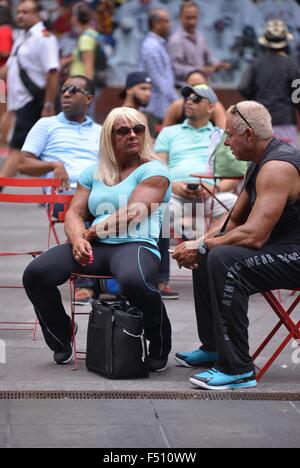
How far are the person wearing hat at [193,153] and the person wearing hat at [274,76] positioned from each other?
186 centimetres

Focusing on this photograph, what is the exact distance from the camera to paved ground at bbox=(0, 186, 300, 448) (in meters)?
5.30

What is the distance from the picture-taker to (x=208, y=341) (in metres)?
6.71

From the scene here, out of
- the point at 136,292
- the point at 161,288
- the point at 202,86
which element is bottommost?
the point at 161,288

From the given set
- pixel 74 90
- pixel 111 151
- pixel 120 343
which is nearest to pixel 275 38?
pixel 74 90

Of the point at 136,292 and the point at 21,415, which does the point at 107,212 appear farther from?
the point at 21,415

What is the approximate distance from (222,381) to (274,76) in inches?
219

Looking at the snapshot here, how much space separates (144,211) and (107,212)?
0.91 ft

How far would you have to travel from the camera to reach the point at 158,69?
1269cm

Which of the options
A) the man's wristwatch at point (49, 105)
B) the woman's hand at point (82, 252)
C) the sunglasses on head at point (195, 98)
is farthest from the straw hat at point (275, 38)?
the woman's hand at point (82, 252)

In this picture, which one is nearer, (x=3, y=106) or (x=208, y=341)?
(x=208, y=341)

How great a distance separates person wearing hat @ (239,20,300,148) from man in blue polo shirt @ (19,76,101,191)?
9.21 ft

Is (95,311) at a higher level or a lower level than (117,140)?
lower

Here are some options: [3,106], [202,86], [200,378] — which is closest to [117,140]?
[200,378]
